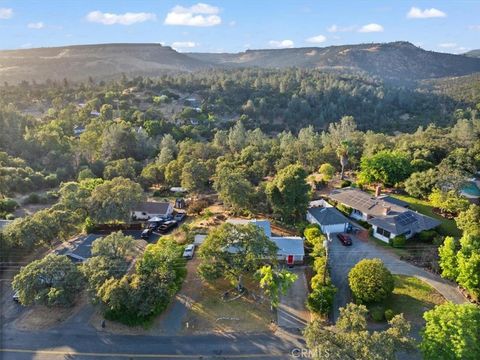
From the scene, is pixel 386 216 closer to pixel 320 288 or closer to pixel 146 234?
pixel 320 288

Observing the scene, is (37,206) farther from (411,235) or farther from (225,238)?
(411,235)

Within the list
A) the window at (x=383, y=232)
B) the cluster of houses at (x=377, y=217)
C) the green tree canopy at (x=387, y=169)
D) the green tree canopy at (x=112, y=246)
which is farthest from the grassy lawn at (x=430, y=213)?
the green tree canopy at (x=112, y=246)

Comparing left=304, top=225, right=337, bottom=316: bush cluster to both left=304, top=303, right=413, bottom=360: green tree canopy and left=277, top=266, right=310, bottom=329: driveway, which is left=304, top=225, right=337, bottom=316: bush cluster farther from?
left=304, top=303, right=413, bottom=360: green tree canopy

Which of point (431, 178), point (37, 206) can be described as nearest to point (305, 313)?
point (431, 178)

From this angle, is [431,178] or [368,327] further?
[431,178]

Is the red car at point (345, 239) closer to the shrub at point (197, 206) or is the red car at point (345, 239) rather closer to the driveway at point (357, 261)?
the driveway at point (357, 261)

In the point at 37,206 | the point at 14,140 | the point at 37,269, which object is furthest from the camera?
the point at 14,140

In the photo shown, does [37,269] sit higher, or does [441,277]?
[37,269]

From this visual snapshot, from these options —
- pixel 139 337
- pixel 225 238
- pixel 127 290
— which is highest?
pixel 225 238
